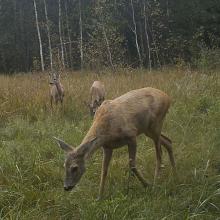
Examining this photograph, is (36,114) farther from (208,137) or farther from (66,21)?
(66,21)

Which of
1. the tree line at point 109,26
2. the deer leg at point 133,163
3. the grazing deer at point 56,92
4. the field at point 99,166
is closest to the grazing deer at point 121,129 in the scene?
the deer leg at point 133,163

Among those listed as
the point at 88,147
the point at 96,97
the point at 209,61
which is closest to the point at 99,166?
the point at 88,147

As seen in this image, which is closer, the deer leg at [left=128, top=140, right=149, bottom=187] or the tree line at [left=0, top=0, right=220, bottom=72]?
the deer leg at [left=128, top=140, right=149, bottom=187]

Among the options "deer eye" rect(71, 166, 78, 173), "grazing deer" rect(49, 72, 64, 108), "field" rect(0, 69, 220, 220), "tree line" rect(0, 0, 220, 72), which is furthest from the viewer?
"tree line" rect(0, 0, 220, 72)

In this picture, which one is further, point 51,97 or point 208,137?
point 51,97

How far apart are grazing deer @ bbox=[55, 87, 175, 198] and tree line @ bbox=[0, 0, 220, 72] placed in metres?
19.2

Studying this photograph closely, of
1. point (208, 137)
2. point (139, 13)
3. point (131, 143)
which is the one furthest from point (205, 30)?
point (131, 143)

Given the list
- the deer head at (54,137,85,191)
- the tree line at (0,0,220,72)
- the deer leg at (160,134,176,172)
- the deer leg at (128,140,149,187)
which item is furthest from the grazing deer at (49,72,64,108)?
the tree line at (0,0,220,72)

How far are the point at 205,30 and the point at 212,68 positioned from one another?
13693mm

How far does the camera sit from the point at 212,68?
1425 centimetres

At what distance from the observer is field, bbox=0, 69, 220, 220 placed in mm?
4652

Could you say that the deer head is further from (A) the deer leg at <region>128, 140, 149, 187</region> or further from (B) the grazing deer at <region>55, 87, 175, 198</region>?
(A) the deer leg at <region>128, 140, 149, 187</region>

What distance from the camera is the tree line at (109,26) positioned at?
27.6m

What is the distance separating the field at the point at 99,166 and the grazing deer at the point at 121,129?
28 cm
